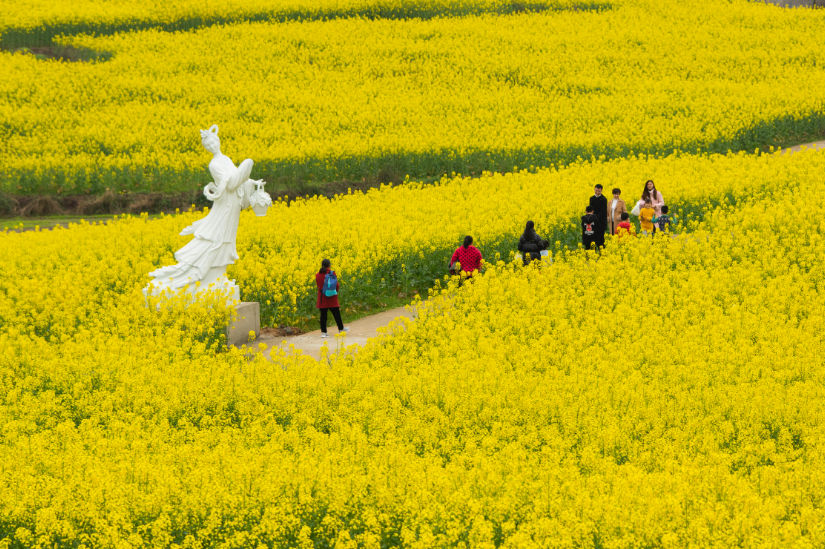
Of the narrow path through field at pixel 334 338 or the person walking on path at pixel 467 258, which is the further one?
the person walking on path at pixel 467 258

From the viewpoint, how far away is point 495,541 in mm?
8898

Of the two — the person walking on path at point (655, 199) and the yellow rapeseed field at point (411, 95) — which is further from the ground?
the yellow rapeseed field at point (411, 95)

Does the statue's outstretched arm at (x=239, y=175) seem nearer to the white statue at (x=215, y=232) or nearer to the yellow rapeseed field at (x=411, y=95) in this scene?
the white statue at (x=215, y=232)

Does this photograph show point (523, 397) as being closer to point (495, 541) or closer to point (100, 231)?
point (495, 541)

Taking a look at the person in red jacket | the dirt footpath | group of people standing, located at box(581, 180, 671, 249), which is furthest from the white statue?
group of people standing, located at box(581, 180, 671, 249)

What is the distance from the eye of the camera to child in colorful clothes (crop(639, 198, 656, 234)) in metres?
21.5

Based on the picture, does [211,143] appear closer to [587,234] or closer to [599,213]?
[587,234]

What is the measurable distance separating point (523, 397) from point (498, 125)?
2834cm

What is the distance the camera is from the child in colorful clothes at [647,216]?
21453 mm

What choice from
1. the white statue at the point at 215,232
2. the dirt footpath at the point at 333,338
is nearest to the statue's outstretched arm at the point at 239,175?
the white statue at the point at 215,232

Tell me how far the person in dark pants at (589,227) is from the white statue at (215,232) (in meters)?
6.94

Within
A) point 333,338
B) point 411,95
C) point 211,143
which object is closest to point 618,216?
point 333,338

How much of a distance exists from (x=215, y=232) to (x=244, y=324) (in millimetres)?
1779

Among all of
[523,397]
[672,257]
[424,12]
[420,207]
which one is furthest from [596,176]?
[424,12]
